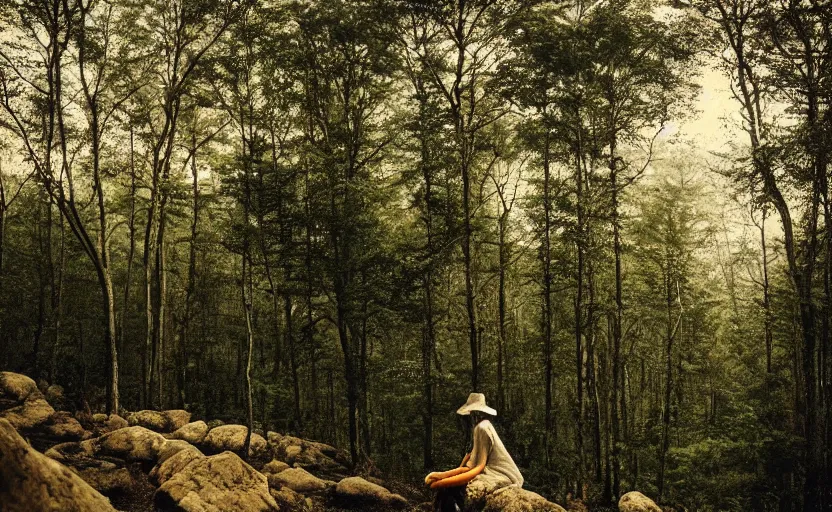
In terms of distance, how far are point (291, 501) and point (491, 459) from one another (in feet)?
17.4

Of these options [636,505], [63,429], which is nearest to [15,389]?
[63,429]

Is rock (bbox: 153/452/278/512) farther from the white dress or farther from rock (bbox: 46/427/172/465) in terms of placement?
the white dress

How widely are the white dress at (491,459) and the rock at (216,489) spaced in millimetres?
4408

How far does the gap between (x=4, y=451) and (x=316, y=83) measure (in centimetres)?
1445

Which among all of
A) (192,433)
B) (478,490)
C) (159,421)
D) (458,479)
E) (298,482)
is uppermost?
(458,479)

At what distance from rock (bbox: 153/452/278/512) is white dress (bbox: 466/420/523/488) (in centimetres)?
441

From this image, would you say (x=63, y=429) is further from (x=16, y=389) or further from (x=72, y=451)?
(x=72, y=451)

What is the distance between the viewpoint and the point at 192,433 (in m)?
14.2

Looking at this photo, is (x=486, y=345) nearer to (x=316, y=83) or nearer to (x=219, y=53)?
(x=316, y=83)

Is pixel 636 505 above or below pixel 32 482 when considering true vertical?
below

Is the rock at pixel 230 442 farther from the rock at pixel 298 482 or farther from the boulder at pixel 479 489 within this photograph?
the boulder at pixel 479 489

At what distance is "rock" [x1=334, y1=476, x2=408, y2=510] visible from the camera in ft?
32.0

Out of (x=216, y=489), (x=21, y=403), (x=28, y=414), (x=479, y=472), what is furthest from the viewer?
(x=21, y=403)

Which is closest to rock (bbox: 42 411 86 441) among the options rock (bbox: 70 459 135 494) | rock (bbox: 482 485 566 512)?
rock (bbox: 70 459 135 494)
